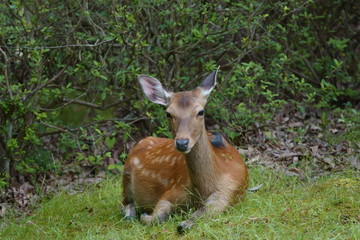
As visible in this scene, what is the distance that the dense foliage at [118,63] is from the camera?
6.91 meters

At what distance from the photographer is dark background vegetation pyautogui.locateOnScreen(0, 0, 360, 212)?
6.91m

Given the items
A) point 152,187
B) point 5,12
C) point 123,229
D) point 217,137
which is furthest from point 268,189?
point 5,12

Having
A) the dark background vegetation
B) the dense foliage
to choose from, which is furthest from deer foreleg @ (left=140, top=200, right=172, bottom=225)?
the dark background vegetation

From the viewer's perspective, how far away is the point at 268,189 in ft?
19.6

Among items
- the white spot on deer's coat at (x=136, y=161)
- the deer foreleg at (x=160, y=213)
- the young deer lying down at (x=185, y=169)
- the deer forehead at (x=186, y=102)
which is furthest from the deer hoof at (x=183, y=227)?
the white spot on deer's coat at (x=136, y=161)

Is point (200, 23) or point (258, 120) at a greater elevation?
point (200, 23)

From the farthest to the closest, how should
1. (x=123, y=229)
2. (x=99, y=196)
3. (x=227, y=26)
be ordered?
(x=227, y=26), (x=99, y=196), (x=123, y=229)

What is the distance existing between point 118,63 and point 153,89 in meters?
2.20

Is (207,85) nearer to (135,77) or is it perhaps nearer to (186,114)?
(186,114)

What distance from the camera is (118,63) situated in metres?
7.71

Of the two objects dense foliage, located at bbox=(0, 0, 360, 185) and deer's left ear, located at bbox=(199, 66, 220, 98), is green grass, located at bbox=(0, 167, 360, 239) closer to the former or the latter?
dense foliage, located at bbox=(0, 0, 360, 185)

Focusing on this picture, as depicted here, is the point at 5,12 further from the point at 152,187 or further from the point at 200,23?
the point at 152,187

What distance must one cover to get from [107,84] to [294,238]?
168 inches

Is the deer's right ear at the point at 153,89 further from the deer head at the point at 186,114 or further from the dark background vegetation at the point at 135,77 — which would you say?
the dark background vegetation at the point at 135,77
